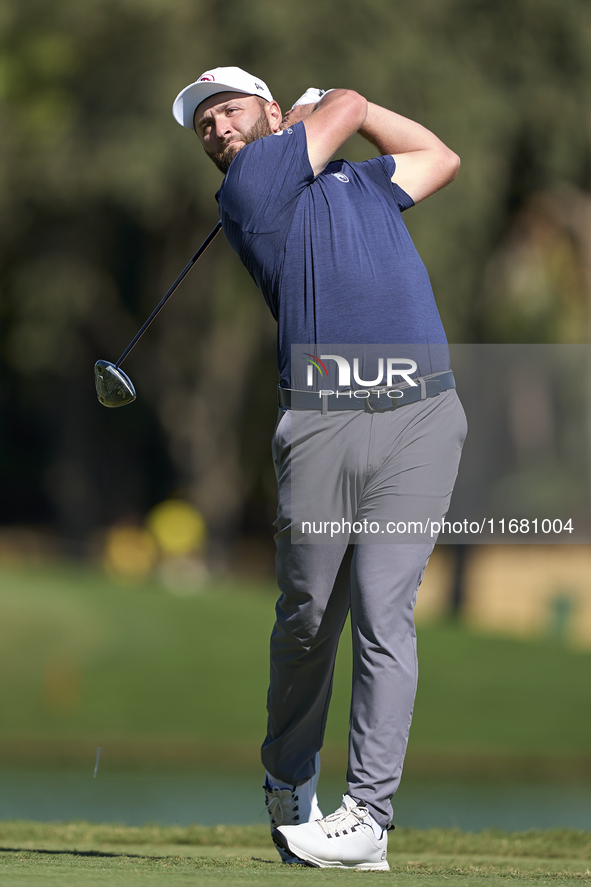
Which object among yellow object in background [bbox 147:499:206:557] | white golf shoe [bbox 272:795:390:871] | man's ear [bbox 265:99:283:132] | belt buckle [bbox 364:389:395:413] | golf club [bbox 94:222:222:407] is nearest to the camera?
white golf shoe [bbox 272:795:390:871]

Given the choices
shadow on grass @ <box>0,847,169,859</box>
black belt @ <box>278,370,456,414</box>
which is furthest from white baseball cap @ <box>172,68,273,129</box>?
shadow on grass @ <box>0,847,169,859</box>

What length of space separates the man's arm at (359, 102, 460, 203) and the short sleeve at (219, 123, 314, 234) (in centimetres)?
33

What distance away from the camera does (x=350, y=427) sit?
9.68ft

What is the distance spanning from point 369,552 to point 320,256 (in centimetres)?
72

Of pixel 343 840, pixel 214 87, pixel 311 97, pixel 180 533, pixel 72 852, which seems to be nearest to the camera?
pixel 343 840

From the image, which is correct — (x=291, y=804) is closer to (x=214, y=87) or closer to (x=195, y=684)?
(x=214, y=87)

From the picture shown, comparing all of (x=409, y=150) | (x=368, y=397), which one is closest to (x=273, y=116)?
(x=409, y=150)

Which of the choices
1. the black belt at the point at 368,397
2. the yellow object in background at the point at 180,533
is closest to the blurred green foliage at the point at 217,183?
the yellow object in background at the point at 180,533

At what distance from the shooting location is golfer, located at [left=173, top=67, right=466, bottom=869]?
291 centimetres

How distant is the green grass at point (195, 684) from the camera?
31.2ft

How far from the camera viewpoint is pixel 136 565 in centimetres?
1808

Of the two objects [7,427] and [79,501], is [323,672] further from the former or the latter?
[7,427]

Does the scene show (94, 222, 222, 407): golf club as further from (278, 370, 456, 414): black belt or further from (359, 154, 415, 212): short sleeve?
(278, 370, 456, 414): black belt

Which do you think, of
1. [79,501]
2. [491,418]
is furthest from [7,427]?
[491,418]
